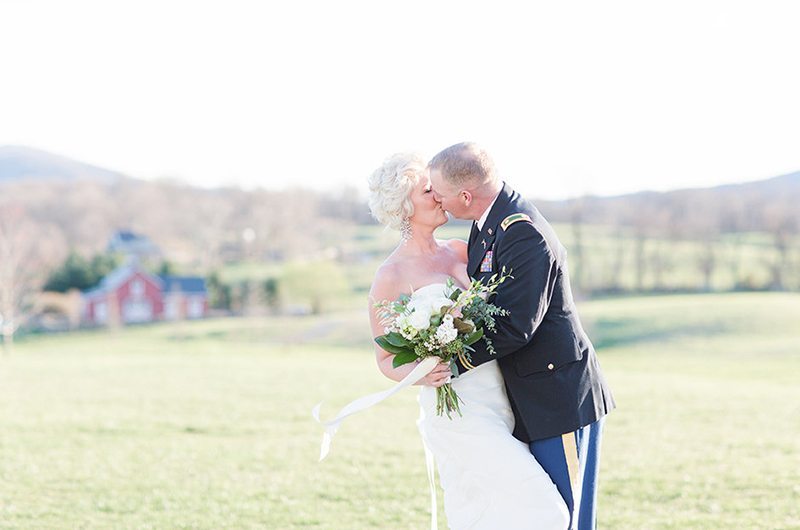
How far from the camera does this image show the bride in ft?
15.8

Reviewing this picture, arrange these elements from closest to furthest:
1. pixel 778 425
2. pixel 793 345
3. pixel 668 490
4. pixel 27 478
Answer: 1. pixel 668 490
2. pixel 27 478
3. pixel 778 425
4. pixel 793 345

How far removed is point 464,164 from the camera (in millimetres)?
4793

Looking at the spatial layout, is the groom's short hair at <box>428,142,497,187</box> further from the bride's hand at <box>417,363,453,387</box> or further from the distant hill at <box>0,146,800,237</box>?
the distant hill at <box>0,146,800,237</box>

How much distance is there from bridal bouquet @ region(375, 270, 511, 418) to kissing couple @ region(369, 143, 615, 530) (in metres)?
0.06

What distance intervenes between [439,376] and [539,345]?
22.2 inches

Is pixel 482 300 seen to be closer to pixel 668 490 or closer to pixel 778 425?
pixel 668 490

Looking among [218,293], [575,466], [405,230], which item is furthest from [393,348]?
[218,293]

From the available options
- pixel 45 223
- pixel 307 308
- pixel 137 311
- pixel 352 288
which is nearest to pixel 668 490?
pixel 307 308

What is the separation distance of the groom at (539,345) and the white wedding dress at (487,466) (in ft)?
0.34

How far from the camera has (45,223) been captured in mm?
104688

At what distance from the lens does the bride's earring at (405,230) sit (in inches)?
211

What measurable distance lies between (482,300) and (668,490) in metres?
5.80

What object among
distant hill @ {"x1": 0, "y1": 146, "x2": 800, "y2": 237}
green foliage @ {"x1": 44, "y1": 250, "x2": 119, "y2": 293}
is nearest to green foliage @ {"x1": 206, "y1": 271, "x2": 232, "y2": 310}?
green foliage @ {"x1": 44, "y1": 250, "x2": 119, "y2": 293}

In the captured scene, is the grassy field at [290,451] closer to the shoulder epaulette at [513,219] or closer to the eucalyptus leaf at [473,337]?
the eucalyptus leaf at [473,337]
